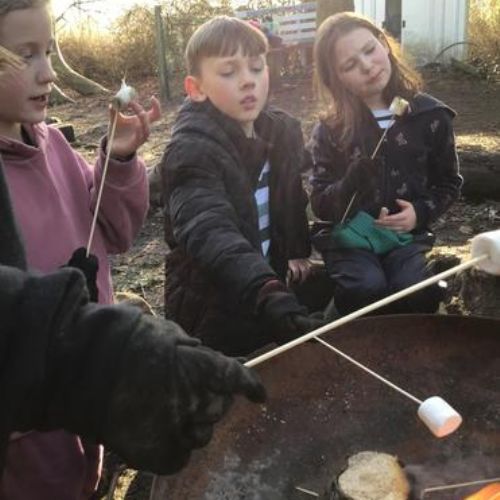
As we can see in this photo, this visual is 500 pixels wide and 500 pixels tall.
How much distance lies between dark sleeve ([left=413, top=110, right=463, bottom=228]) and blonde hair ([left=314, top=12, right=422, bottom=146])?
0.69ft

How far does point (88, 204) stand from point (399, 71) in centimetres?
175

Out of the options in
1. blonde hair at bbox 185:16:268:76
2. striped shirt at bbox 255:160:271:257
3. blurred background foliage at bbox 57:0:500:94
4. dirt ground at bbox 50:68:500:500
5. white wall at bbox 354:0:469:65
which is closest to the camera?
blonde hair at bbox 185:16:268:76

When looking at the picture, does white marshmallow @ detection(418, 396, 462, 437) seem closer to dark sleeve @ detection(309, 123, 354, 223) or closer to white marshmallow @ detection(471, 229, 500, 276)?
white marshmallow @ detection(471, 229, 500, 276)

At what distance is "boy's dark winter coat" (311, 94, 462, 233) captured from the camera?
9.82 ft

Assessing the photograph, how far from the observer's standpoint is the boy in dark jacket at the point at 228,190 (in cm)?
227

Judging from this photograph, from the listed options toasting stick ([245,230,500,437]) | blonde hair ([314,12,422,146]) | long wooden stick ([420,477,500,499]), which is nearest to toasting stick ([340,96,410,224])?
blonde hair ([314,12,422,146])

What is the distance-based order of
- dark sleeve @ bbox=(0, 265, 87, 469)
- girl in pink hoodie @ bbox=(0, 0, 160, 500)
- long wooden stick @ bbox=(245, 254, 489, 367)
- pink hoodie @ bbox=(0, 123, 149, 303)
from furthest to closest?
pink hoodie @ bbox=(0, 123, 149, 303) < girl in pink hoodie @ bbox=(0, 0, 160, 500) < long wooden stick @ bbox=(245, 254, 489, 367) < dark sleeve @ bbox=(0, 265, 87, 469)

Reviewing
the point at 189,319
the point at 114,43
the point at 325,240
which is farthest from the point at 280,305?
the point at 114,43

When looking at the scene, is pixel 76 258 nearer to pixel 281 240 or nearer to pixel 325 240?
pixel 281 240

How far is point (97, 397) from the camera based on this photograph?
3.25 ft

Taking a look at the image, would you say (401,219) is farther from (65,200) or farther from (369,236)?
(65,200)

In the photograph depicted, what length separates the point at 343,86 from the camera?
3018 mm

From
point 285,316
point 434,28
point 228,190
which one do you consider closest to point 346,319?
point 285,316

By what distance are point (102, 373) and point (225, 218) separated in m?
1.36
